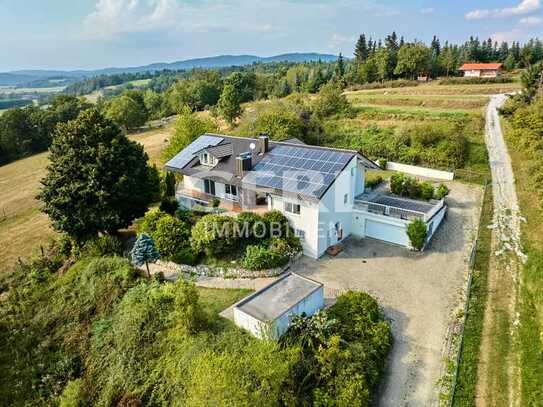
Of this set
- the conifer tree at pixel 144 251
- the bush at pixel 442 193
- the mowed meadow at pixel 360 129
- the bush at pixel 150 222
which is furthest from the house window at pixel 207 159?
the bush at pixel 442 193

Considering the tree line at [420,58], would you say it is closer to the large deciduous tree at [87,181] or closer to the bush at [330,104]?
the bush at [330,104]

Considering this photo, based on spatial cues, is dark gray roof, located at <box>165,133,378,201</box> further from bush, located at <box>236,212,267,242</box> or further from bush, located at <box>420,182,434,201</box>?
→ bush, located at <box>420,182,434,201</box>

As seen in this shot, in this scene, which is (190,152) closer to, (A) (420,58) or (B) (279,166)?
(B) (279,166)

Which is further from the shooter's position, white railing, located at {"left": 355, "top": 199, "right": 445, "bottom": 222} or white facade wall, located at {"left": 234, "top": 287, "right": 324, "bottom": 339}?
white railing, located at {"left": 355, "top": 199, "right": 445, "bottom": 222}

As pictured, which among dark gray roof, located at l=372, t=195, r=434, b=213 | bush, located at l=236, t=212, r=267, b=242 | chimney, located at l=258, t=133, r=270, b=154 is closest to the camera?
bush, located at l=236, t=212, r=267, b=242

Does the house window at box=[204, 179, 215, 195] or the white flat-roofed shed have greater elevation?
the house window at box=[204, 179, 215, 195]

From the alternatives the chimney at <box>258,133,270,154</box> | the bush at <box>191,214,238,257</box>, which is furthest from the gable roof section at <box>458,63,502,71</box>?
the bush at <box>191,214,238,257</box>

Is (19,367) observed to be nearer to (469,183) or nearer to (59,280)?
(59,280)
